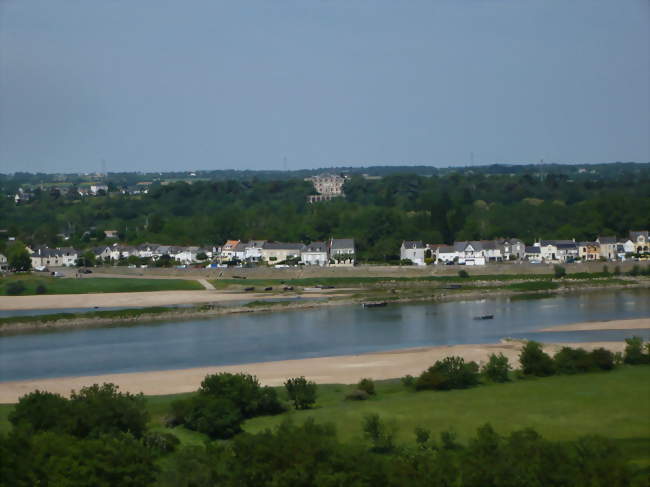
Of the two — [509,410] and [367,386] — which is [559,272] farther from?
[509,410]

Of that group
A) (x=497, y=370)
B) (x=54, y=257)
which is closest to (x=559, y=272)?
(x=497, y=370)

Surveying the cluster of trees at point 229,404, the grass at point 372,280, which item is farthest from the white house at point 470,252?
the cluster of trees at point 229,404

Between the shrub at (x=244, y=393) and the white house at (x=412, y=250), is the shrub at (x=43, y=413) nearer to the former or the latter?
the shrub at (x=244, y=393)

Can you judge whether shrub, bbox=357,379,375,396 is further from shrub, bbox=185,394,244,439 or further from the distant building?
the distant building

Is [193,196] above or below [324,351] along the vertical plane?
above

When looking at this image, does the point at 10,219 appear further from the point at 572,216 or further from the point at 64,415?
the point at 64,415

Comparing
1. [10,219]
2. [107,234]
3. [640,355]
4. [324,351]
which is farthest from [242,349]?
[10,219]
